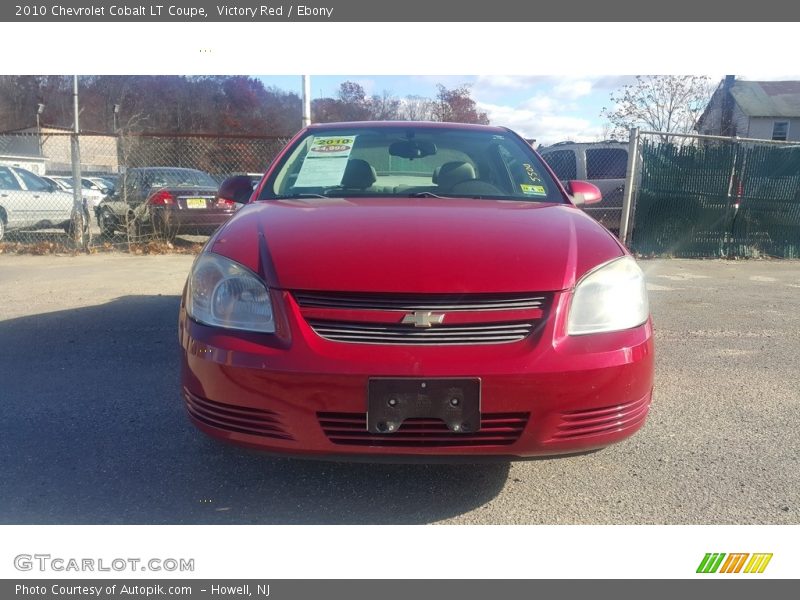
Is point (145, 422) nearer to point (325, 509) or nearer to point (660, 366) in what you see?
point (325, 509)

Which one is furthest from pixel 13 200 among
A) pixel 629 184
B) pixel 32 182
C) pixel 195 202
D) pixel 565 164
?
pixel 629 184

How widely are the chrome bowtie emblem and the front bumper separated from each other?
0.28 feet

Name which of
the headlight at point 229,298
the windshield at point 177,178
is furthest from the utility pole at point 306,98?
the headlight at point 229,298

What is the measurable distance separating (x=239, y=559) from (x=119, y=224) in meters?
8.40

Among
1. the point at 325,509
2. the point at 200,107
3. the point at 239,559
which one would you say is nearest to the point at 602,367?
the point at 325,509

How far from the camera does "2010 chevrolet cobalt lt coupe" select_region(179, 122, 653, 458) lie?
201cm

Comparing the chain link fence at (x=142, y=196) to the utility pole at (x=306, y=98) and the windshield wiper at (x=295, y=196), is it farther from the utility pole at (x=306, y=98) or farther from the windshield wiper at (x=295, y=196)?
the windshield wiper at (x=295, y=196)

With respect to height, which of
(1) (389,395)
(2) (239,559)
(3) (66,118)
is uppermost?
(3) (66,118)

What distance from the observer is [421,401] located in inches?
78.2

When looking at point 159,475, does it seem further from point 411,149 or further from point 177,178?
point 177,178

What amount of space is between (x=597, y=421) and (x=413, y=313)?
0.73 meters

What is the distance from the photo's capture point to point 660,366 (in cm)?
413

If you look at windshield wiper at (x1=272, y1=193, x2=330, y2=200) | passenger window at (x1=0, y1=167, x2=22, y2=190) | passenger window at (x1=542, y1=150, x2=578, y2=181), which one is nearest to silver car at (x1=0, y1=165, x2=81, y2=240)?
passenger window at (x1=0, y1=167, x2=22, y2=190)

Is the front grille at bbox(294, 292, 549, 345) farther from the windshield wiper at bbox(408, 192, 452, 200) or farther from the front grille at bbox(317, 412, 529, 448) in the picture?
the windshield wiper at bbox(408, 192, 452, 200)
